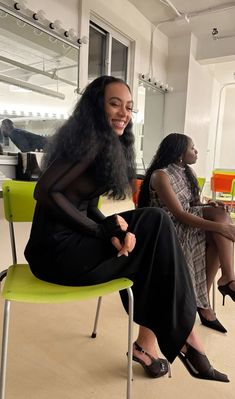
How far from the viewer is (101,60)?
2.89 m

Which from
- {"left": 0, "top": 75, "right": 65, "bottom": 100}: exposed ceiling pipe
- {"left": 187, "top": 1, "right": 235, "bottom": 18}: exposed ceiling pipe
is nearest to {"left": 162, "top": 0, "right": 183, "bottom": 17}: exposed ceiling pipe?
{"left": 187, "top": 1, "right": 235, "bottom": 18}: exposed ceiling pipe

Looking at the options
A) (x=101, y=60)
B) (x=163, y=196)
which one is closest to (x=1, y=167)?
(x=163, y=196)

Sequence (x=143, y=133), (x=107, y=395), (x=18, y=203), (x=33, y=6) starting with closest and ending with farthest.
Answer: (x=107, y=395) < (x=18, y=203) < (x=33, y=6) < (x=143, y=133)

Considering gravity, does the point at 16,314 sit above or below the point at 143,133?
below

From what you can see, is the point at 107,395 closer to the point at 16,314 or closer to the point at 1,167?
the point at 16,314

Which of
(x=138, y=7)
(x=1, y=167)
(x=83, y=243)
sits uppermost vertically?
(x=138, y=7)

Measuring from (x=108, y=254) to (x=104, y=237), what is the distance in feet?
0.18

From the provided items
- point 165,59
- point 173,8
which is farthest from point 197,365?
point 165,59

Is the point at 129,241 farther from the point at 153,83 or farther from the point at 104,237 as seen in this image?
the point at 153,83

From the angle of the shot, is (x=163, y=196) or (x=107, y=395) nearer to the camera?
(x=107, y=395)

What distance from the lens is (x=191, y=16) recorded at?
3271 millimetres

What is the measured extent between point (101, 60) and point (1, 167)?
1651mm

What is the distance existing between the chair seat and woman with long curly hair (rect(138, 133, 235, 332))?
598mm

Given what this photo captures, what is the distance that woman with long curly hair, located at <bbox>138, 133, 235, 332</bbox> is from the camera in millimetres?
1402
